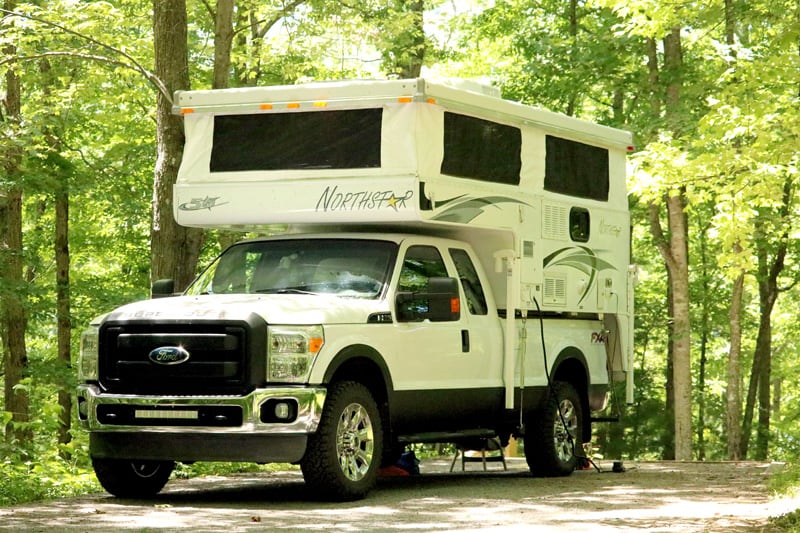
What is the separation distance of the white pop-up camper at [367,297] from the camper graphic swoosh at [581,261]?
0.10ft

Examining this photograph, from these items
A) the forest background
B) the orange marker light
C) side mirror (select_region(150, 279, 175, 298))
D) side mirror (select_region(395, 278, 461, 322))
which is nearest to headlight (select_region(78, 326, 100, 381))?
the forest background

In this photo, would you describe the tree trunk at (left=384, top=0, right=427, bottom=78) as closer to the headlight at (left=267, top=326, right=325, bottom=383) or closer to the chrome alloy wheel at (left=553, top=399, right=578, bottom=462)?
the chrome alloy wheel at (left=553, top=399, right=578, bottom=462)

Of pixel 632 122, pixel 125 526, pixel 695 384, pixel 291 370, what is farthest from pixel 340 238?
pixel 695 384

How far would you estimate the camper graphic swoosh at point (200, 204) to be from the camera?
12288 mm

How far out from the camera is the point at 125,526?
881 centimetres

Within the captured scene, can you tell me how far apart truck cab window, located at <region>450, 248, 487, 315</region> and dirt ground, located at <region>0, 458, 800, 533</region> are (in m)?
1.67

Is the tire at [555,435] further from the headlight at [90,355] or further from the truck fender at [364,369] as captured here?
the headlight at [90,355]

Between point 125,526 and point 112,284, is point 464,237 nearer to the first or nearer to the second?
point 125,526

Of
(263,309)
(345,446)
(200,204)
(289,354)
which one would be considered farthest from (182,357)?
(200,204)

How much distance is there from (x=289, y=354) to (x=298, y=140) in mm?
2540

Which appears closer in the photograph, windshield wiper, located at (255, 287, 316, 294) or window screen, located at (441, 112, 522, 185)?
windshield wiper, located at (255, 287, 316, 294)

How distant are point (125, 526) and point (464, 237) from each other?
5.31 metres

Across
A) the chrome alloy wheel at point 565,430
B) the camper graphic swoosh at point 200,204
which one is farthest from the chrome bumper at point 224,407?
the chrome alloy wheel at point 565,430

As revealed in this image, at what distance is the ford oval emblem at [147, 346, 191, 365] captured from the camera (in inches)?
402
